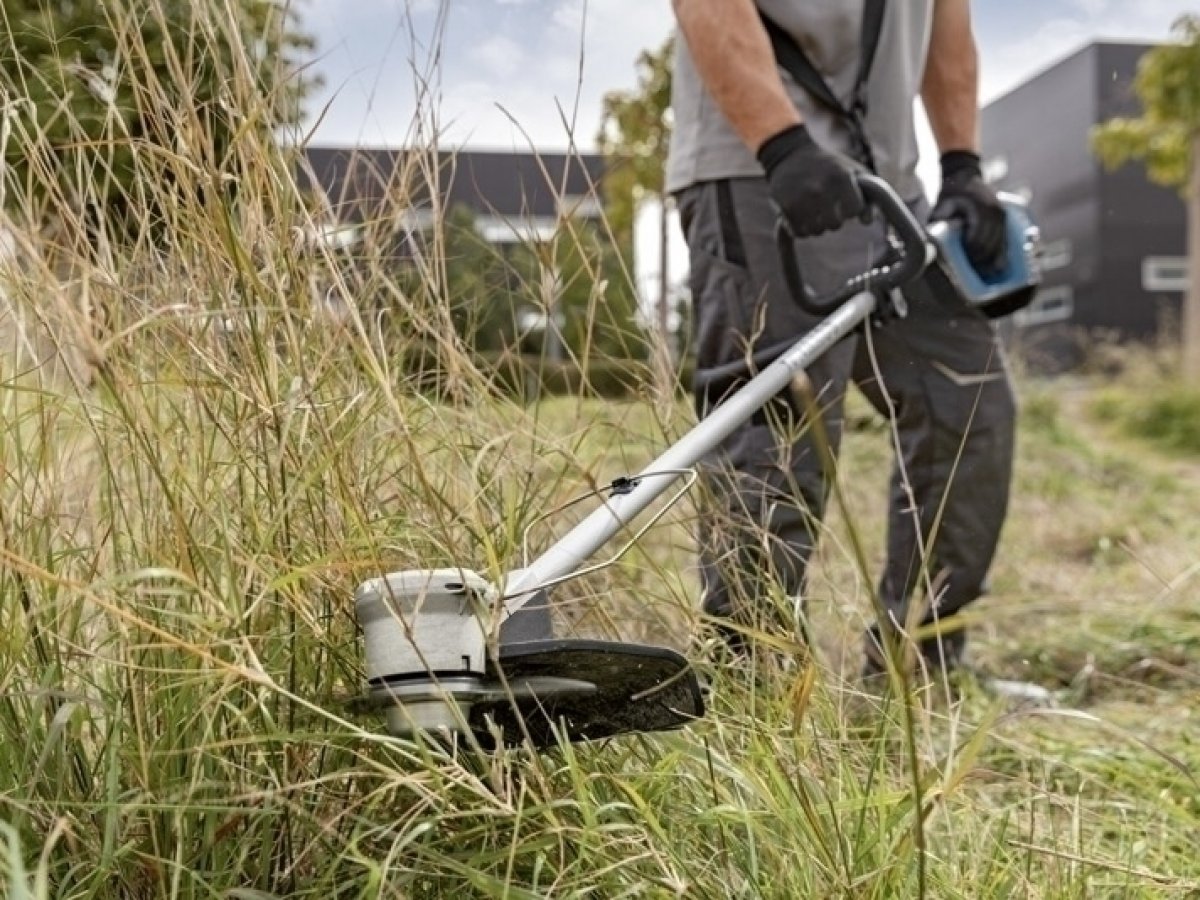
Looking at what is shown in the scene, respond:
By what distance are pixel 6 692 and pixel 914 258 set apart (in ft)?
5.18

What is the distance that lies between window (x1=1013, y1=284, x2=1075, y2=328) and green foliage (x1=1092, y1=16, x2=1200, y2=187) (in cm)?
1563

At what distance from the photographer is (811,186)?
221 centimetres

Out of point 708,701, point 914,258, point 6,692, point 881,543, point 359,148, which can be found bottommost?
point 881,543

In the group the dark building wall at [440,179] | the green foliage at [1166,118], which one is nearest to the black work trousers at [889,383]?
the dark building wall at [440,179]

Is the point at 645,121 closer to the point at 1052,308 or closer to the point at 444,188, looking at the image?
the point at 444,188

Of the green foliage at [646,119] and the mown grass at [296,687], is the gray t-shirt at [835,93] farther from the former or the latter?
the green foliage at [646,119]

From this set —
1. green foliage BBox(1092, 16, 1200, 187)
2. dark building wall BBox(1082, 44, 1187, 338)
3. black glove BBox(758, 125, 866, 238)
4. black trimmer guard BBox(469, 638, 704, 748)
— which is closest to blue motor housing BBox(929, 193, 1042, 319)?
black glove BBox(758, 125, 866, 238)

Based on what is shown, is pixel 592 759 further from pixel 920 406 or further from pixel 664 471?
pixel 920 406

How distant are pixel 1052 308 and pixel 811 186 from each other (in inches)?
1304

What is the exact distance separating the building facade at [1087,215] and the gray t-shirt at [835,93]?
27177 mm

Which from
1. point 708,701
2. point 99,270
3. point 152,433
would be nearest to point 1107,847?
point 708,701

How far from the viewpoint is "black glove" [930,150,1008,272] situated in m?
2.58

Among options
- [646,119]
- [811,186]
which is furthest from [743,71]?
[646,119]

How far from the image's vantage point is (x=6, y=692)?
1.15 meters
